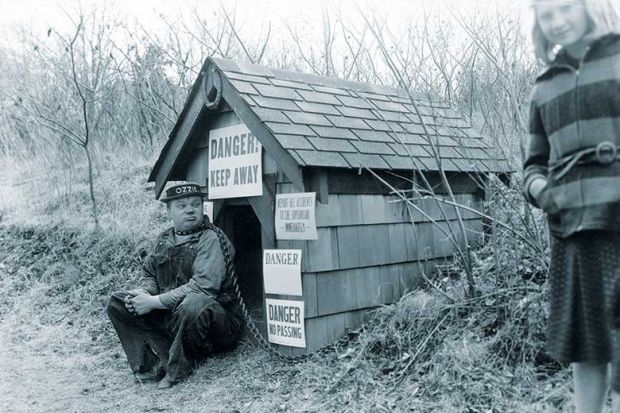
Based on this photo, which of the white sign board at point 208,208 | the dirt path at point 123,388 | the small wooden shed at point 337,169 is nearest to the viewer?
the dirt path at point 123,388

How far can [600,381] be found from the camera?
7.44 ft

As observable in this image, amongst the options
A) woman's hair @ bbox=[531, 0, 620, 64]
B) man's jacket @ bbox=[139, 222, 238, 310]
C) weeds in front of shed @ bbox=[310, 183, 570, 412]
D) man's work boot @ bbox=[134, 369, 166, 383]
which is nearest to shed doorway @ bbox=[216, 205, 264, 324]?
man's jacket @ bbox=[139, 222, 238, 310]

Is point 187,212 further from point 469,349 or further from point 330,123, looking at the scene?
point 469,349

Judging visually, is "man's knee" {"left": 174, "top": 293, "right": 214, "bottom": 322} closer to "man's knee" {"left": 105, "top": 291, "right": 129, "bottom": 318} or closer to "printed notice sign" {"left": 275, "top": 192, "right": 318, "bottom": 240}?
"man's knee" {"left": 105, "top": 291, "right": 129, "bottom": 318}

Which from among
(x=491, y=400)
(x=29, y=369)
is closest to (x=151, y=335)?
(x=29, y=369)

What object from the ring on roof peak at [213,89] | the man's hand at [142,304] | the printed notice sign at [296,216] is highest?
the ring on roof peak at [213,89]

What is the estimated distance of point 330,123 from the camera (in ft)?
16.7

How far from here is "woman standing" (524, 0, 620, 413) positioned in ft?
7.20

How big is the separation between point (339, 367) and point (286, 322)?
645mm

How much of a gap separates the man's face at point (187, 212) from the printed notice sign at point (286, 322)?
0.96m

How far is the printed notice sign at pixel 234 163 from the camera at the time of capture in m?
5.11

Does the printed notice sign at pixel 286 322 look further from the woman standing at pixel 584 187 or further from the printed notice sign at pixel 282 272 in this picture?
the woman standing at pixel 584 187

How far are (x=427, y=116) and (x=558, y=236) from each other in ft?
12.4

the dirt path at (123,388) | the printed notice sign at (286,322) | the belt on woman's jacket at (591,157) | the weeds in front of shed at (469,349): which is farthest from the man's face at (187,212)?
the belt on woman's jacket at (591,157)
